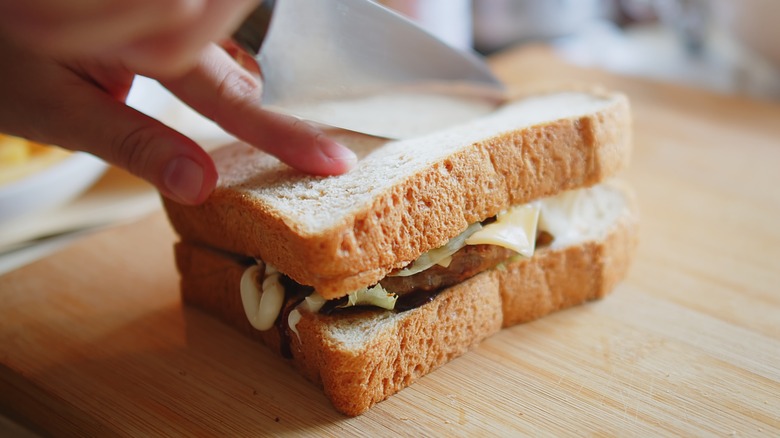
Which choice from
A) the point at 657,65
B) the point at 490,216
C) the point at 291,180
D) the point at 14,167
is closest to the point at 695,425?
the point at 490,216

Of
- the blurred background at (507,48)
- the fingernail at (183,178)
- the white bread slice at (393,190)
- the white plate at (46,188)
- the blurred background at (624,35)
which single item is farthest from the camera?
the blurred background at (624,35)

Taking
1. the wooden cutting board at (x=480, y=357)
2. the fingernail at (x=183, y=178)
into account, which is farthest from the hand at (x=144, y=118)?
the wooden cutting board at (x=480, y=357)

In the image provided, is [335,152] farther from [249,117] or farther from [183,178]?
[183,178]

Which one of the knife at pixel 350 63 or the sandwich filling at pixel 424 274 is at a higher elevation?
the knife at pixel 350 63

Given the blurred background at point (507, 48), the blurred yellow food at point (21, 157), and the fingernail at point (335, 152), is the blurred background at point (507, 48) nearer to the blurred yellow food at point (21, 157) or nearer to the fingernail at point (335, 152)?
the blurred yellow food at point (21, 157)

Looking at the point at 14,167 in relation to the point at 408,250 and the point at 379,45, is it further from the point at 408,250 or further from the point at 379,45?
the point at 408,250

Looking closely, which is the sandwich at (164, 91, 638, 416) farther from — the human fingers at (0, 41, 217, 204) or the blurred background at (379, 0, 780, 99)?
the blurred background at (379, 0, 780, 99)

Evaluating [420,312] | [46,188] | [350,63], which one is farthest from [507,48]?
[420,312]
